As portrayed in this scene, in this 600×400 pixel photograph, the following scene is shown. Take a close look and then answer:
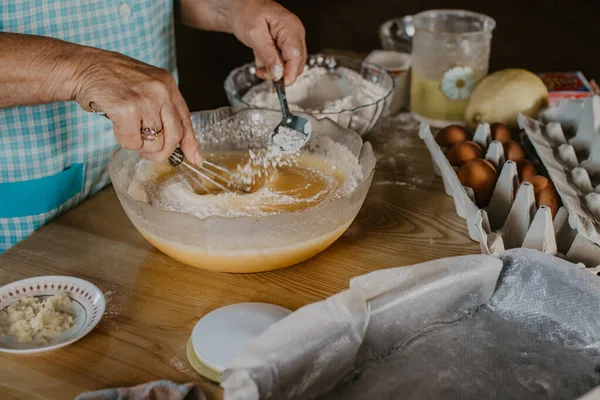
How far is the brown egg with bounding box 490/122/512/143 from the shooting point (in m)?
1.44

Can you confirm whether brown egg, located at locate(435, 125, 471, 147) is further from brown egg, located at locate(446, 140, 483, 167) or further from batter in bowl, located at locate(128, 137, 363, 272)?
batter in bowl, located at locate(128, 137, 363, 272)

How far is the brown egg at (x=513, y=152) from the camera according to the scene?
1.34m

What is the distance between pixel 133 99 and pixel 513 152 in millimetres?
797

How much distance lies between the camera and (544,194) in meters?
1.16

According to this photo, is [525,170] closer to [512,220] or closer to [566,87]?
[512,220]

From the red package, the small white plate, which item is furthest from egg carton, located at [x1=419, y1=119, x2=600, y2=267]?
the small white plate

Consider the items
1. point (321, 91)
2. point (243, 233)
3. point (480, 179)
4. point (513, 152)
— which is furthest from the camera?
point (321, 91)

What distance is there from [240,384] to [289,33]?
3.08 feet

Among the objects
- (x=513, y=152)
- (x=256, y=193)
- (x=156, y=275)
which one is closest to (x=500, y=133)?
(x=513, y=152)

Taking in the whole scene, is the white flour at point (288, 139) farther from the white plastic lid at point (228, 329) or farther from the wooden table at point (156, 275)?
the white plastic lid at point (228, 329)

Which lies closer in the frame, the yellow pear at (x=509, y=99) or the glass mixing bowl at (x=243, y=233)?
the glass mixing bowl at (x=243, y=233)

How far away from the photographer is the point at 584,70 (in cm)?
402

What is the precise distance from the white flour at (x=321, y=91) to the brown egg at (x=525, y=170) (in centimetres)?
45

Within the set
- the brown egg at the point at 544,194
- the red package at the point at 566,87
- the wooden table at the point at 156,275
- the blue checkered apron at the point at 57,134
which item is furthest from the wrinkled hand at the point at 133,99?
the red package at the point at 566,87
